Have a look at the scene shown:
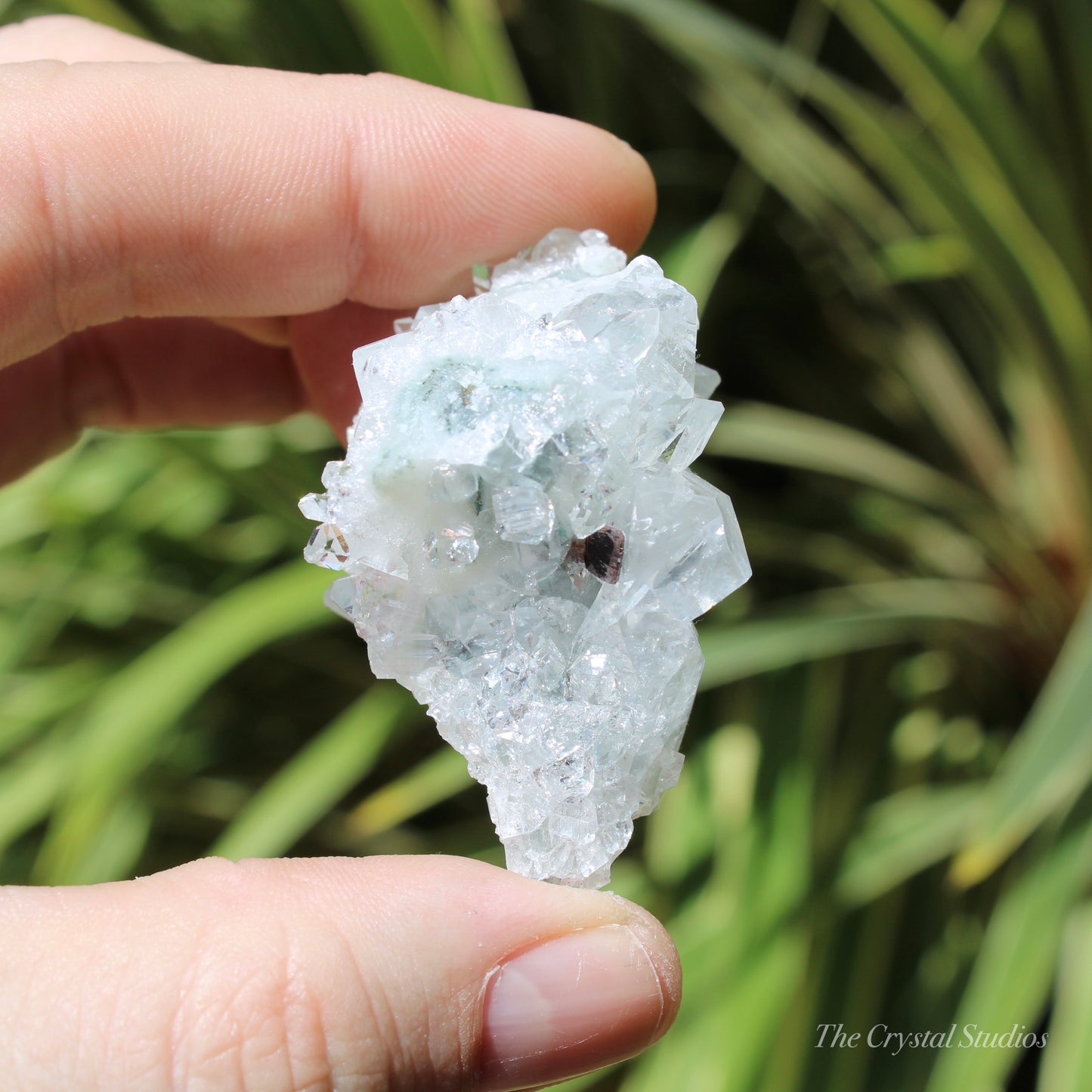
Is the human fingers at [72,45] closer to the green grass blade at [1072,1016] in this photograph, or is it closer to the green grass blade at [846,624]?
the green grass blade at [846,624]

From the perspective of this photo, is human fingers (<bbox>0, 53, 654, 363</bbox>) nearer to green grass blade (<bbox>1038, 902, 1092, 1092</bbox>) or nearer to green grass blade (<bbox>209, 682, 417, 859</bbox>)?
green grass blade (<bbox>209, 682, 417, 859</bbox>)

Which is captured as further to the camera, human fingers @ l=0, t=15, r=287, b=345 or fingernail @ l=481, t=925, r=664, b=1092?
human fingers @ l=0, t=15, r=287, b=345

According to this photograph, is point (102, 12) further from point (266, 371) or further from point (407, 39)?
point (266, 371)

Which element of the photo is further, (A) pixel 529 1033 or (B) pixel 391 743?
(B) pixel 391 743

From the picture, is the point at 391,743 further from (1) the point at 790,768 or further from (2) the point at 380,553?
(2) the point at 380,553

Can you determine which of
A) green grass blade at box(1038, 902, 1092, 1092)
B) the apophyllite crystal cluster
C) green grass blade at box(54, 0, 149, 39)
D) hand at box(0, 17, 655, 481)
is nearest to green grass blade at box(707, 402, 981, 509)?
hand at box(0, 17, 655, 481)

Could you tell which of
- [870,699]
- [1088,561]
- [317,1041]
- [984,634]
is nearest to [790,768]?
[870,699]
